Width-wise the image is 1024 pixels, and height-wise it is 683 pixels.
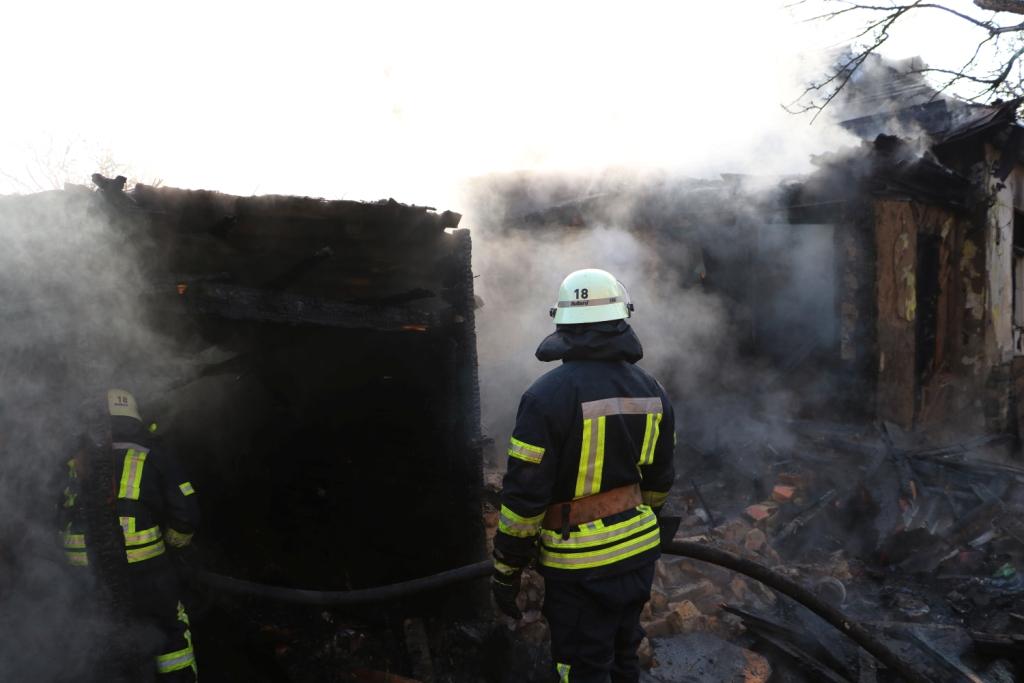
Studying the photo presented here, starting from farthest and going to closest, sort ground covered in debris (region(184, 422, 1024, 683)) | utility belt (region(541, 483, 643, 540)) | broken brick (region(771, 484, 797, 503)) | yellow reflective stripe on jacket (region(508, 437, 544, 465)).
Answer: broken brick (region(771, 484, 797, 503)) < ground covered in debris (region(184, 422, 1024, 683)) < utility belt (region(541, 483, 643, 540)) < yellow reflective stripe on jacket (region(508, 437, 544, 465))

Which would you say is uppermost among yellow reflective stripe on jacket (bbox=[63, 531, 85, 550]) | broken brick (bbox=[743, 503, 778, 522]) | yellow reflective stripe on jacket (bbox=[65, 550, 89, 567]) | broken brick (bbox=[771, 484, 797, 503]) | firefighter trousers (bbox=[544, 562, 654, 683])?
yellow reflective stripe on jacket (bbox=[63, 531, 85, 550])

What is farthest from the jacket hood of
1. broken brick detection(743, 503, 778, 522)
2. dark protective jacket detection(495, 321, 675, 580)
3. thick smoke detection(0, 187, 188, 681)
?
broken brick detection(743, 503, 778, 522)

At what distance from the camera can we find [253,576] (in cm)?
502

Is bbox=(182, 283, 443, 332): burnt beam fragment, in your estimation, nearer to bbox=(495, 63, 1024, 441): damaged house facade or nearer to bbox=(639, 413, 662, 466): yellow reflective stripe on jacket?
bbox=(639, 413, 662, 466): yellow reflective stripe on jacket

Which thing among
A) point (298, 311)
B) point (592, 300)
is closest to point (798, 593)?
point (592, 300)

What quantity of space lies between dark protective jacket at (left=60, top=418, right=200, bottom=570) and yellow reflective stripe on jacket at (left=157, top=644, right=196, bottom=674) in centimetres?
50

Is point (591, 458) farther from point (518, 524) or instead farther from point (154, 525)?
point (154, 525)

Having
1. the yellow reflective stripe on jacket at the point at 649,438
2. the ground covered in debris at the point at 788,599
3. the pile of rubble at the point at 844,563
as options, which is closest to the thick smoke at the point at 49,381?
the ground covered in debris at the point at 788,599

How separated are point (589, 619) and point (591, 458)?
0.71 meters

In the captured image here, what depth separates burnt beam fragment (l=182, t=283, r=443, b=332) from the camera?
11.0 feet

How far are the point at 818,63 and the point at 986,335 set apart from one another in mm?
7281

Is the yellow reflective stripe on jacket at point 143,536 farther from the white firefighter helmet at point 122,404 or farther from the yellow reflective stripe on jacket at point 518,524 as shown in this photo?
the yellow reflective stripe on jacket at point 518,524

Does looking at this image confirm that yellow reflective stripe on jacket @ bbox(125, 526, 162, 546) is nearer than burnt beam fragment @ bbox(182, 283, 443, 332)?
No

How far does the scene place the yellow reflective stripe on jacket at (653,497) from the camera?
3311 mm
